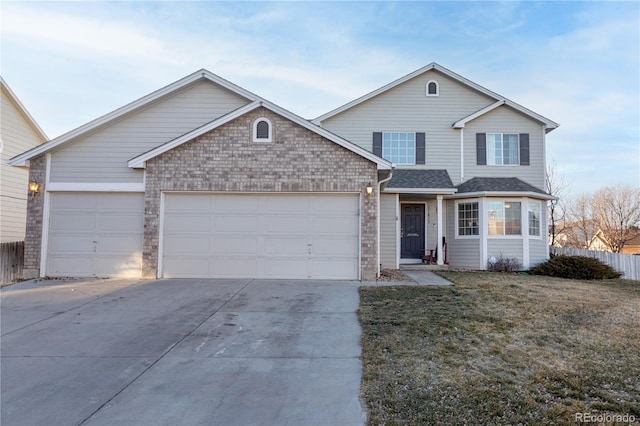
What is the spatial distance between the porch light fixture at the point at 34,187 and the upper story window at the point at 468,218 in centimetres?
1365

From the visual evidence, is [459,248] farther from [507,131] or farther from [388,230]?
[507,131]

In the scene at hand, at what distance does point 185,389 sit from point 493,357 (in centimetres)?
381

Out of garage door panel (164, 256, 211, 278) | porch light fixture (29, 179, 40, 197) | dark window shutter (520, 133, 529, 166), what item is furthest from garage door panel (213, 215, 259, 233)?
dark window shutter (520, 133, 529, 166)

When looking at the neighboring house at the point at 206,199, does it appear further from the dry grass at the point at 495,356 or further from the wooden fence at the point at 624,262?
the wooden fence at the point at 624,262

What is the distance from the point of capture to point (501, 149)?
1529 centimetres

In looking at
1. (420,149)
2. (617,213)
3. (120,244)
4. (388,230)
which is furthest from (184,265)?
(617,213)

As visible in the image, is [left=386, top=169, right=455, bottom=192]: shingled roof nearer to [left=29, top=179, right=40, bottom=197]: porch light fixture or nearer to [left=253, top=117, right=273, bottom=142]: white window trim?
[left=253, top=117, right=273, bottom=142]: white window trim

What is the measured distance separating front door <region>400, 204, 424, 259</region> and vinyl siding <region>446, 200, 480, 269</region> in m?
1.06

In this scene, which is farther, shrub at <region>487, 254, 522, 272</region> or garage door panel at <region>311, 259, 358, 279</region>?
shrub at <region>487, 254, 522, 272</region>

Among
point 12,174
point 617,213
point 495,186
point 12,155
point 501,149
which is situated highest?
point 501,149

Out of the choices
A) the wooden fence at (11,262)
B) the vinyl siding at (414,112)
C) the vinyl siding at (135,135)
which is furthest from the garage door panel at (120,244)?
the vinyl siding at (414,112)

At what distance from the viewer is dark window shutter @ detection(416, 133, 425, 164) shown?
1519 centimetres

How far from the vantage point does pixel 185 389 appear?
Result: 4.34 metres

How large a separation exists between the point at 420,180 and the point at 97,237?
1051cm
